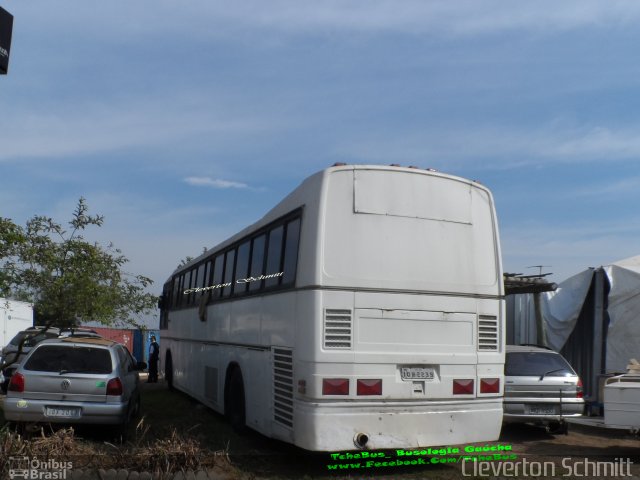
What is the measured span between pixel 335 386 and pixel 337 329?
62cm

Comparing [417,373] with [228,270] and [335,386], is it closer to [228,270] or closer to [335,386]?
[335,386]

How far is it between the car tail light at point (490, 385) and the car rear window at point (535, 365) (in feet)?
11.6

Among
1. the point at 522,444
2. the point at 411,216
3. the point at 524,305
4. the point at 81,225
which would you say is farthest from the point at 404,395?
the point at 524,305

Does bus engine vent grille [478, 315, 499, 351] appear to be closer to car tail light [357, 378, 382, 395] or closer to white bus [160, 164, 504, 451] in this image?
white bus [160, 164, 504, 451]

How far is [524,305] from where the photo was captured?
19188mm

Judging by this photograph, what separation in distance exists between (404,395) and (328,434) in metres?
1.01

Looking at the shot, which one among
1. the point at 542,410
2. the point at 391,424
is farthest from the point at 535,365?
the point at 391,424

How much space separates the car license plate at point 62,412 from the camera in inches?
387

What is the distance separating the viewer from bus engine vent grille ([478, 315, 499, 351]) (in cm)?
863

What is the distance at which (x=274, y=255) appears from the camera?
9.29m

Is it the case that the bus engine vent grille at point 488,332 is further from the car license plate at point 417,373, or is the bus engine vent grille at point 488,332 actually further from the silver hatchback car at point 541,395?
the silver hatchback car at point 541,395

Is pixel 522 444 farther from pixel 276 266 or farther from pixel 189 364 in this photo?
pixel 189 364

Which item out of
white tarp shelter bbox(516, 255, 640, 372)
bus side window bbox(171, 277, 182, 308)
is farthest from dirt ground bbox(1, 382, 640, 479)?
bus side window bbox(171, 277, 182, 308)
